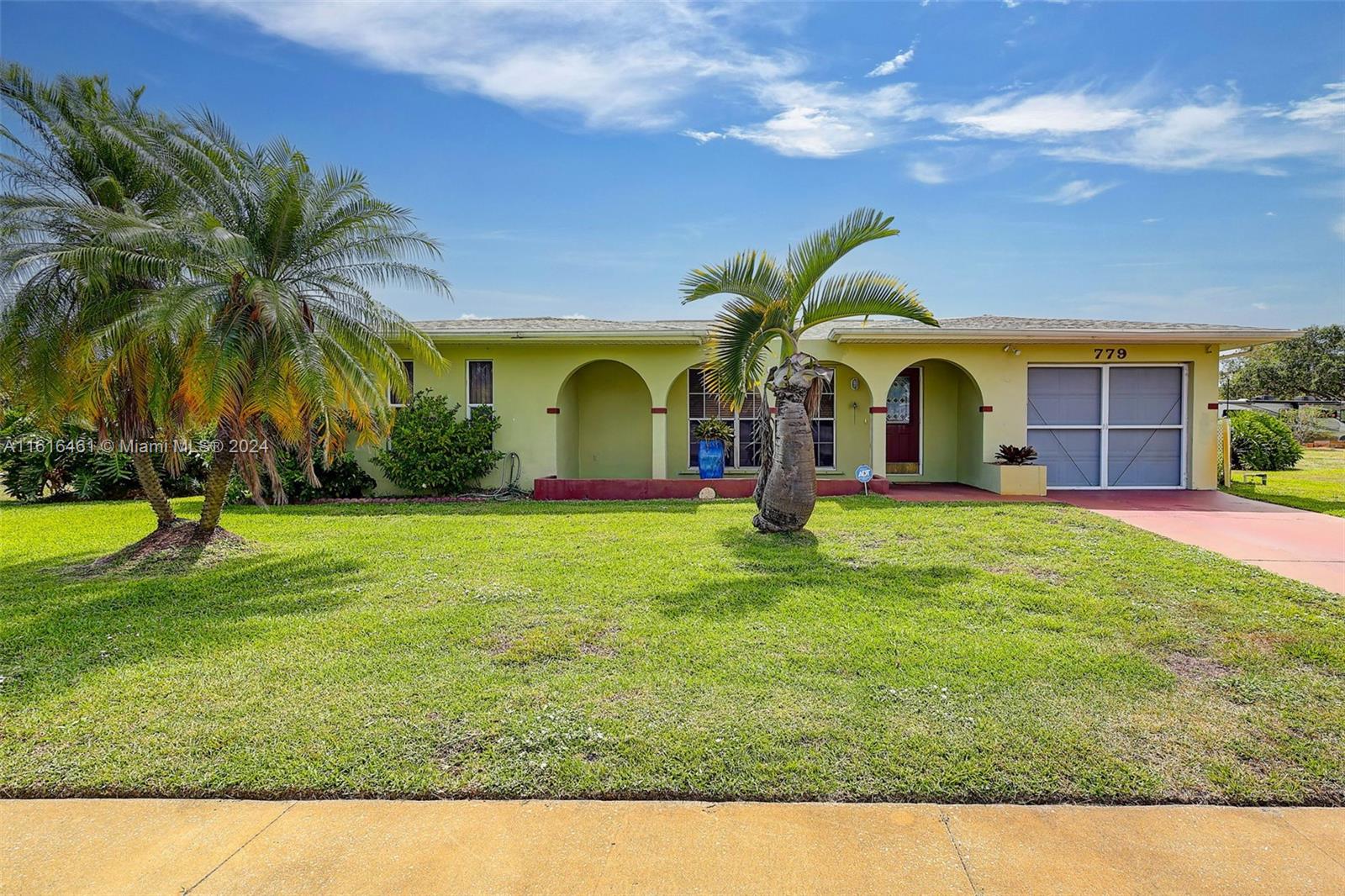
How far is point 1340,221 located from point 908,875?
58.2 feet

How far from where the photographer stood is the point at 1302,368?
39500mm

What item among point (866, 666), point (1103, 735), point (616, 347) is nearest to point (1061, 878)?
point (1103, 735)

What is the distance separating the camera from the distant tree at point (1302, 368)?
38281 mm

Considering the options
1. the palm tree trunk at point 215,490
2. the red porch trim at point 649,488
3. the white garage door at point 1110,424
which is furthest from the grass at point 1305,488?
the palm tree trunk at point 215,490

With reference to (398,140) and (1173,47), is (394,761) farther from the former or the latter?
(1173,47)

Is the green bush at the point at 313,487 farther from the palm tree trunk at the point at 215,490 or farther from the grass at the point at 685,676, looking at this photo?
the grass at the point at 685,676

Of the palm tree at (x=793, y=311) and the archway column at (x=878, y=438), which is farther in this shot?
the archway column at (x=878, y=438)

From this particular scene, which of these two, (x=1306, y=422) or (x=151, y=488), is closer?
(x=151, y=488)

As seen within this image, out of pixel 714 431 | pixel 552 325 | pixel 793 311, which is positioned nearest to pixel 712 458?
pixel 714 431

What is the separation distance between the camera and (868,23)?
9.44 m

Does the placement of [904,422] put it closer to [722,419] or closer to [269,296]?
[722,419]

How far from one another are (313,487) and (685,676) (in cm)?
1034

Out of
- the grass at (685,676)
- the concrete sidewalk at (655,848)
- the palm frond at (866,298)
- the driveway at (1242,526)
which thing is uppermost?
the palm frond at (866,298)

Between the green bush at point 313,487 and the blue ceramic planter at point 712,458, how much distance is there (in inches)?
260
